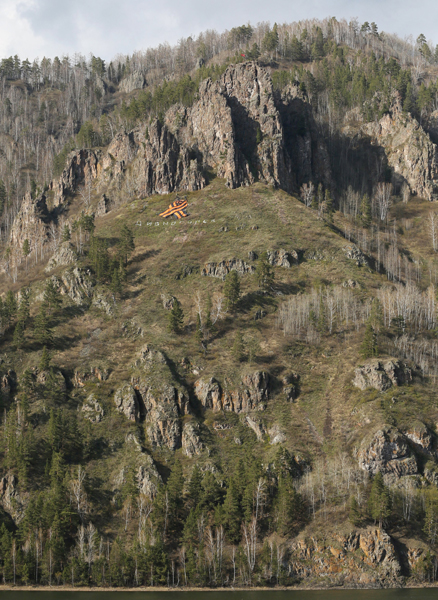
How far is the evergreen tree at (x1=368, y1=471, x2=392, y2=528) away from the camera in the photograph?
10269cm

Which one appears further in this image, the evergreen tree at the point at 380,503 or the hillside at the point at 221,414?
the evergreen tree at the point at 380,503

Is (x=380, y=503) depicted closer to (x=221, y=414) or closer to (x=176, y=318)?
(x=221, y=414)

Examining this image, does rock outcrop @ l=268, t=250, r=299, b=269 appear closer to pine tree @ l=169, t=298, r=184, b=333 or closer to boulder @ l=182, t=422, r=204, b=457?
pine tree @ l=169, t=298, r=184, b=333

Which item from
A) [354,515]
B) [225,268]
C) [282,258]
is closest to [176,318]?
[225,268]

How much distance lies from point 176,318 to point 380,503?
7157cm

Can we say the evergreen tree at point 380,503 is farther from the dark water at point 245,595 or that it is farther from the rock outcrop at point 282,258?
the rock outcrop at point 282,258

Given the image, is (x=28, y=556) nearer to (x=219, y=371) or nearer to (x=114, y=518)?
(x=114, y=518)

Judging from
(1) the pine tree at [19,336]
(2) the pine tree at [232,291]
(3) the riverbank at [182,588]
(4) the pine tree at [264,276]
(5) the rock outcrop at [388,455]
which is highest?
(4) the pine tree at [264,276]

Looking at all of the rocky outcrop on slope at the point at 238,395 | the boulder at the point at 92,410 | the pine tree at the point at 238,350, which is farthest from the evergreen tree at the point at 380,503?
the boulder at the point at 92,410

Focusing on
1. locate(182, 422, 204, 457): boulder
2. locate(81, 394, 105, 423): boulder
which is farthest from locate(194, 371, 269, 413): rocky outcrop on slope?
locate(81, 394, 105, 423): boulder

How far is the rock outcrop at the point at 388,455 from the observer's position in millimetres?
115375

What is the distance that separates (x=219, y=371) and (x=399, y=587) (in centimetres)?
6302

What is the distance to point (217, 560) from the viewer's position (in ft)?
331

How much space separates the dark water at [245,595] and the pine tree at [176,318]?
72772 millimetres
